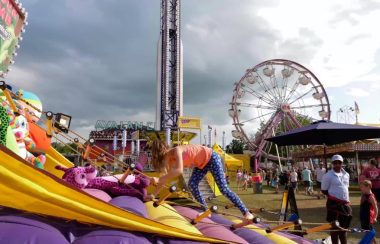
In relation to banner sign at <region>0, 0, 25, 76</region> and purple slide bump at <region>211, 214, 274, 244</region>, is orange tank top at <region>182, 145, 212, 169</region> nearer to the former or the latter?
purple slide bump at <region>211, 214, 274, 244</region>

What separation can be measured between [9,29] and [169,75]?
→ 113 feet

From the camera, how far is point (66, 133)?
4.50 meters

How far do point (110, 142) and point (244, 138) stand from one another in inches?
1091

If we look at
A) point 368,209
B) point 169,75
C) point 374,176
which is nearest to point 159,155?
point 368,209

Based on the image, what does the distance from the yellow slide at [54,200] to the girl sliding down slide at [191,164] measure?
4.37 feet

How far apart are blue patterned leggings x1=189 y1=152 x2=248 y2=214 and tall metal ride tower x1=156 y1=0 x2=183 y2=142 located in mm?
33822

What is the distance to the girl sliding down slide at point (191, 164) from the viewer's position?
374cm

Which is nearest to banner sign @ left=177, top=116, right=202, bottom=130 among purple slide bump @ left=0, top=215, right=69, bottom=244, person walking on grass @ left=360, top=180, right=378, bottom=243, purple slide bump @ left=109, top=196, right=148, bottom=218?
person walking on grass @ left=360, top=180, right=378, bottom=243

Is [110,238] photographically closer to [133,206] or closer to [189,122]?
[133,206]

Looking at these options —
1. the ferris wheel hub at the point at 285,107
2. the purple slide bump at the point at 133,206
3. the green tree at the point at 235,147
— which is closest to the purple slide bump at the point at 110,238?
the purple slide bump at the point at 133,206

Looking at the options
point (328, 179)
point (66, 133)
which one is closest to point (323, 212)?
point (328, 179)

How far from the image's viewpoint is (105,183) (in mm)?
4281

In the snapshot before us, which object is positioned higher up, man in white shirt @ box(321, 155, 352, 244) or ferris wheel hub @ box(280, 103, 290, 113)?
ferris wheel hub @ box(280, 103, 290, 113)

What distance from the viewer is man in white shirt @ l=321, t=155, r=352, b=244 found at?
524cm
